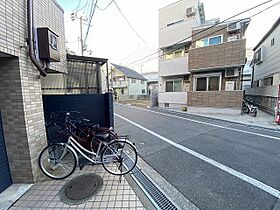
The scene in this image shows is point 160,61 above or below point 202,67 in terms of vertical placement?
above

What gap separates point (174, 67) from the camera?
14312 millimetres

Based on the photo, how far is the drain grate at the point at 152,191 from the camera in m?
2.51

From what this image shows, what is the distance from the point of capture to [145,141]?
571 cm

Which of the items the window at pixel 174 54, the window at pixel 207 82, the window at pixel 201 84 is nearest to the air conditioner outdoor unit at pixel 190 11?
the window at pixel 174 54

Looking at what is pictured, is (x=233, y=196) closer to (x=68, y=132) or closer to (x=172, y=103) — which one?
(x=68, y=132)

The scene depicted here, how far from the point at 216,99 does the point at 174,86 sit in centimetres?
484

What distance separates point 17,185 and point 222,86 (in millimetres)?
12575

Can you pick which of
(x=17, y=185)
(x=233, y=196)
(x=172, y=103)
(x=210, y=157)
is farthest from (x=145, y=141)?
(x=172, y=103)

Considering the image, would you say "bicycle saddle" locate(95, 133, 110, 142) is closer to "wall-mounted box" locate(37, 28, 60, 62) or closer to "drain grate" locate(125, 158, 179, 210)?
"drain grate" locate(125, 158, 179, 210)

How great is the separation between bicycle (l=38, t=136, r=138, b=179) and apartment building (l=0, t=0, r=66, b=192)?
262 mm

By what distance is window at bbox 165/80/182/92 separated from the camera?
49.4ft

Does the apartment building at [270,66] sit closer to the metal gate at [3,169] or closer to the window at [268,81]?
the window at [268,81]

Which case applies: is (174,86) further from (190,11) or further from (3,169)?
(3,169)

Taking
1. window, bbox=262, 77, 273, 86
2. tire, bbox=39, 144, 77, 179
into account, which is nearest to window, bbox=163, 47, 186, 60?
window, bbox=262, 77, 273, 86
